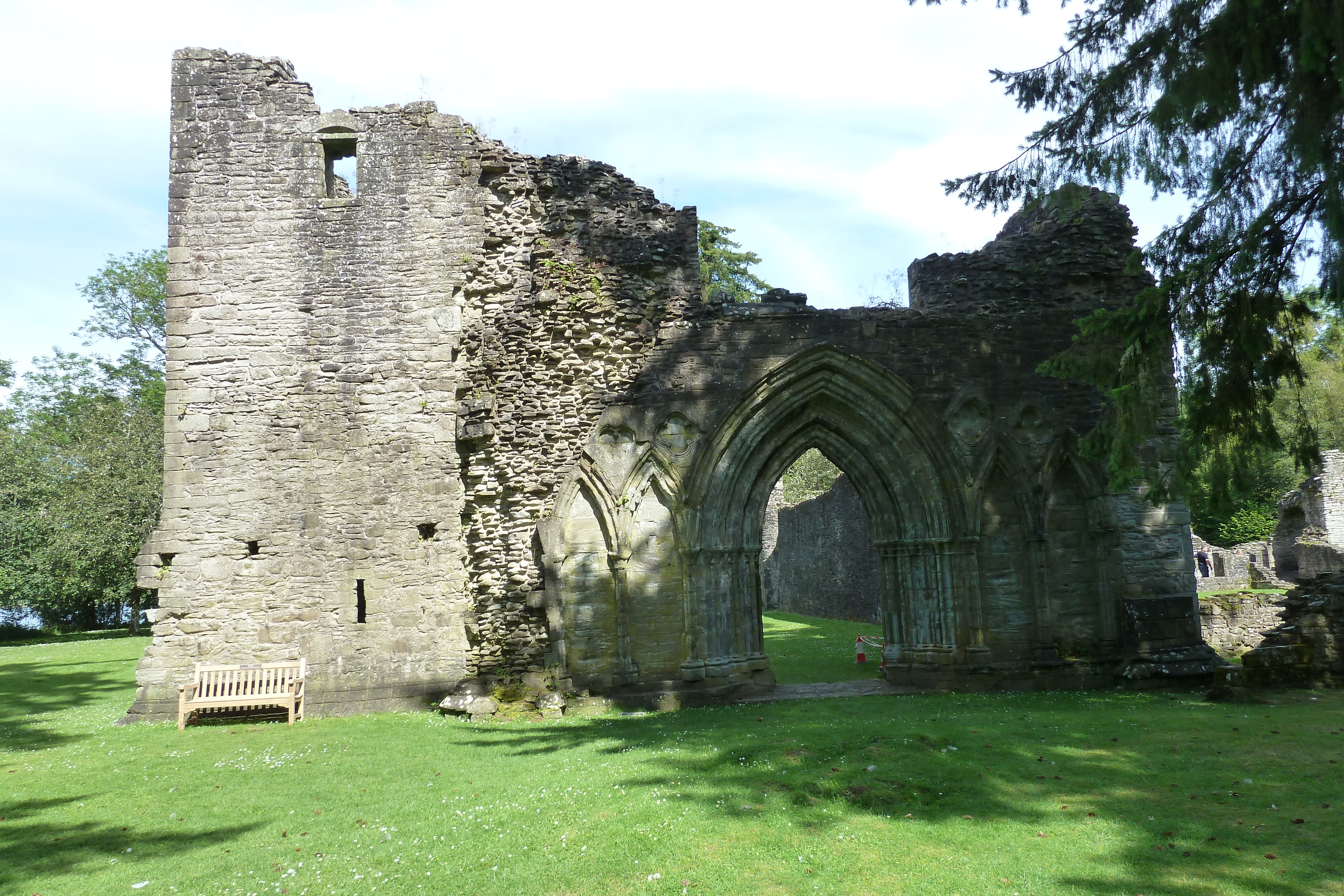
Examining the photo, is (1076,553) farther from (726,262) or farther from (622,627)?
(726,262)

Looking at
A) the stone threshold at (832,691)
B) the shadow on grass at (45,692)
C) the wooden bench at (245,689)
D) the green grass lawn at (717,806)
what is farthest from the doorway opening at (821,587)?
the shadow on grass at (45,692)

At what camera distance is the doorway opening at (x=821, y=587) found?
44.4ft

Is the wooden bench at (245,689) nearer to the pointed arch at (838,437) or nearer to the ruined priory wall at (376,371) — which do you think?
the ruined priory wall at (376,371)

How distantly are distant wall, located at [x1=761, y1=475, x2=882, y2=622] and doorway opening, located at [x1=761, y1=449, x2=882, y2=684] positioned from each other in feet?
0.10

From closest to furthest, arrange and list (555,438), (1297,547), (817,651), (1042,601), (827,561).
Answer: (555,438) → (1042,601) → (817,651) → (1297,547) → (827,561)

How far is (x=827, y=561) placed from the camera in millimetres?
23422

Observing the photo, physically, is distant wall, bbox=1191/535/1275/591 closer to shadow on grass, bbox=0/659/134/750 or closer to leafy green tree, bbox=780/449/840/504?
leafy green tree, bbox=780/449/840/504

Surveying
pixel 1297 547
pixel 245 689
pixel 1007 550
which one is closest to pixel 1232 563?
pixel 1297 547

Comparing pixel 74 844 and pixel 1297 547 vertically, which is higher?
pixel 1297 547

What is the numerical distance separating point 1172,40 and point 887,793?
5.73m

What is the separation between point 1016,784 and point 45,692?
14.0m

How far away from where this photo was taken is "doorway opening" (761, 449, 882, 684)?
13523mm

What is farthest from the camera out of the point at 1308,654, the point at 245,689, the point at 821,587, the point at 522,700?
the point at 821,587

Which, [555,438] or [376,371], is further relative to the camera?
[376,371]
